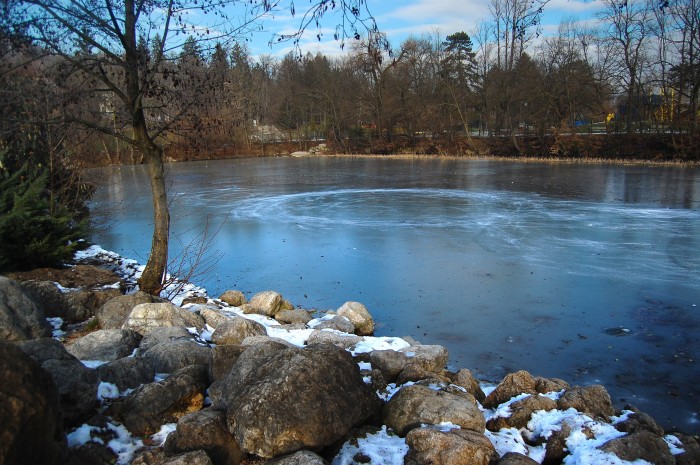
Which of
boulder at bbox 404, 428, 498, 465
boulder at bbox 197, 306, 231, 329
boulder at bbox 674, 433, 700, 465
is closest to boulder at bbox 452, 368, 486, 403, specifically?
boulder at bbox 404, 428, 498, 465

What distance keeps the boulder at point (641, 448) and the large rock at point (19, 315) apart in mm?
5356

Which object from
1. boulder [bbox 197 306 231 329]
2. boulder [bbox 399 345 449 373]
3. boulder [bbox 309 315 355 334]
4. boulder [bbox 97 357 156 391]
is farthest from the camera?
boulder [bbox 309 315 355 334]

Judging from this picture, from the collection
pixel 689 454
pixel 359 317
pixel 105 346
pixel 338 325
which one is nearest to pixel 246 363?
pixel 105 346

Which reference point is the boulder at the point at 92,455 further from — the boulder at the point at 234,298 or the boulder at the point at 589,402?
the boulder at the point at 234,298

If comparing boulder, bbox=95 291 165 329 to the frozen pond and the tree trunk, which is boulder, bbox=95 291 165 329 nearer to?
the tree trunk

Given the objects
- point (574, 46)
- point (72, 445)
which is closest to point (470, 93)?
point (574, 46)

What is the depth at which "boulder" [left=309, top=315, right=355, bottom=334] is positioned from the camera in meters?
8.02

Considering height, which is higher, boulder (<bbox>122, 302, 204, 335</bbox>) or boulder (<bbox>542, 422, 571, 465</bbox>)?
boulder (<bbox>122, 302, 204, 335</bbox>)

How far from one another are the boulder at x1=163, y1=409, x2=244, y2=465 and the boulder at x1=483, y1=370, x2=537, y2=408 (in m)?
2.83

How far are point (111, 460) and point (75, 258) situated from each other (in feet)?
29.6

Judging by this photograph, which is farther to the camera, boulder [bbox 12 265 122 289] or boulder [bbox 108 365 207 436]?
boulder [bbox 12 265 122 289]

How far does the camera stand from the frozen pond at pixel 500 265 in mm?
7227

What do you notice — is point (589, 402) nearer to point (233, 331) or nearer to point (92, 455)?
point (233, 331)

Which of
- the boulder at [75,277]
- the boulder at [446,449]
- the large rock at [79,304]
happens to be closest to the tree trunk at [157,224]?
the boulder at [75,277]
